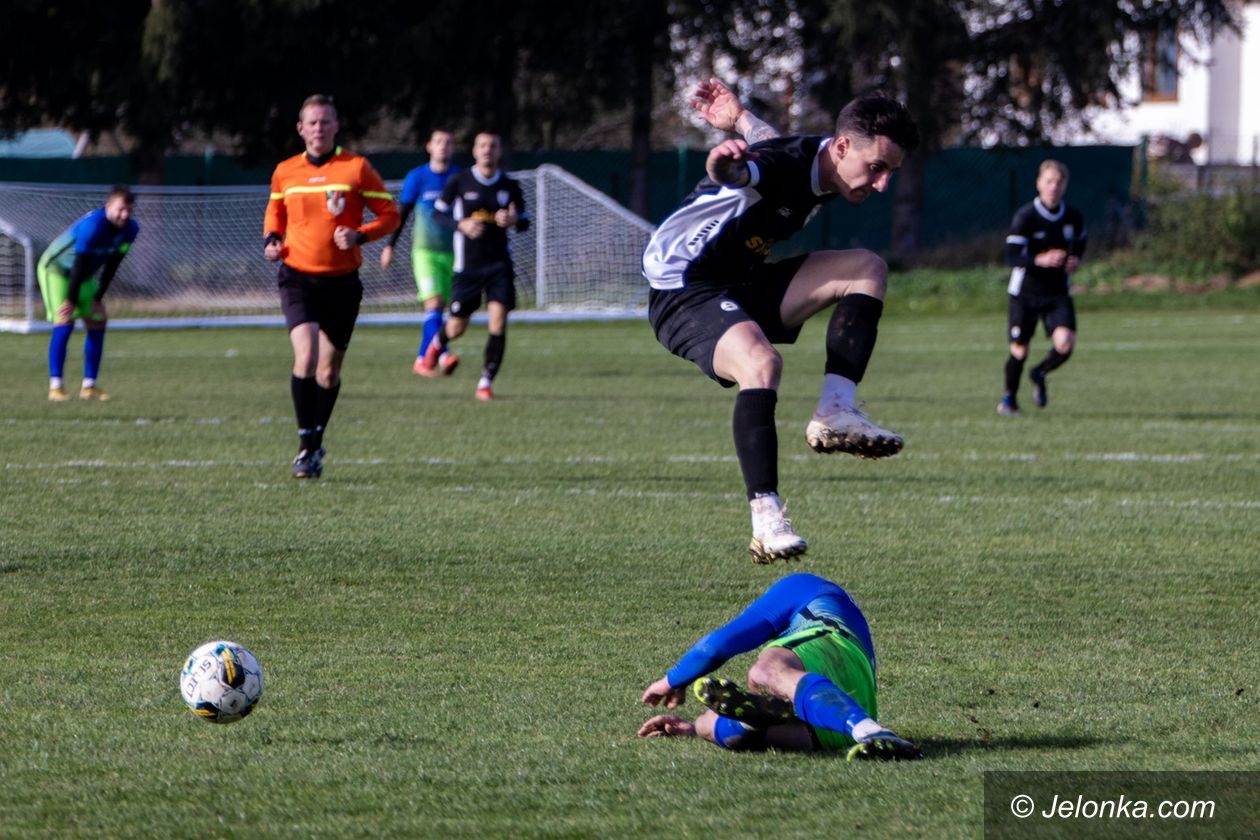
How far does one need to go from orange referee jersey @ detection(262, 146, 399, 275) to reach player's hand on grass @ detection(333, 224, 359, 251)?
21 centimetres

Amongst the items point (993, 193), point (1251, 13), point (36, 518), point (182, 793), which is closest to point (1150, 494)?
point (36, 518)

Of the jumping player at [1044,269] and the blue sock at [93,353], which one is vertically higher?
the jumping player at [1044,269]

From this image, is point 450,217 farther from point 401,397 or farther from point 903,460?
point 903,460

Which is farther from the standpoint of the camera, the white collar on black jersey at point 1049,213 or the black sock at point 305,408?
the white collar on black jersey at point 1049,213

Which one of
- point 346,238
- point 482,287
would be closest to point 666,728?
point 346,238

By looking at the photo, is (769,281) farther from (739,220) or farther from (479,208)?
(479,208)

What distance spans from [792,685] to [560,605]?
224 cm

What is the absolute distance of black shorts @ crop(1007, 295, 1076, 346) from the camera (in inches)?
593

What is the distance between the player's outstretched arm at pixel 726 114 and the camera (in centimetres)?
673

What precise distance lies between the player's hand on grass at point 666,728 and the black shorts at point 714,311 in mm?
1475

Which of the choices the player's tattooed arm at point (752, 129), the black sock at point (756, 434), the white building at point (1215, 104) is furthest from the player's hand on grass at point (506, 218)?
the white building at point (1215, 104)

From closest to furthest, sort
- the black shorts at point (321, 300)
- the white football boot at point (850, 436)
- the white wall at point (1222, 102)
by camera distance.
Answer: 1. the white football boot at point (850, 436)
2. the black shorts at point (321, 300)
3. the white wall at point (1222, 102)

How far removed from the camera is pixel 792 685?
491 centimetres

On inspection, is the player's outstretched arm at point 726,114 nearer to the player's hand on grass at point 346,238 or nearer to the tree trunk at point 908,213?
the player's hand on grass at point 346,238
